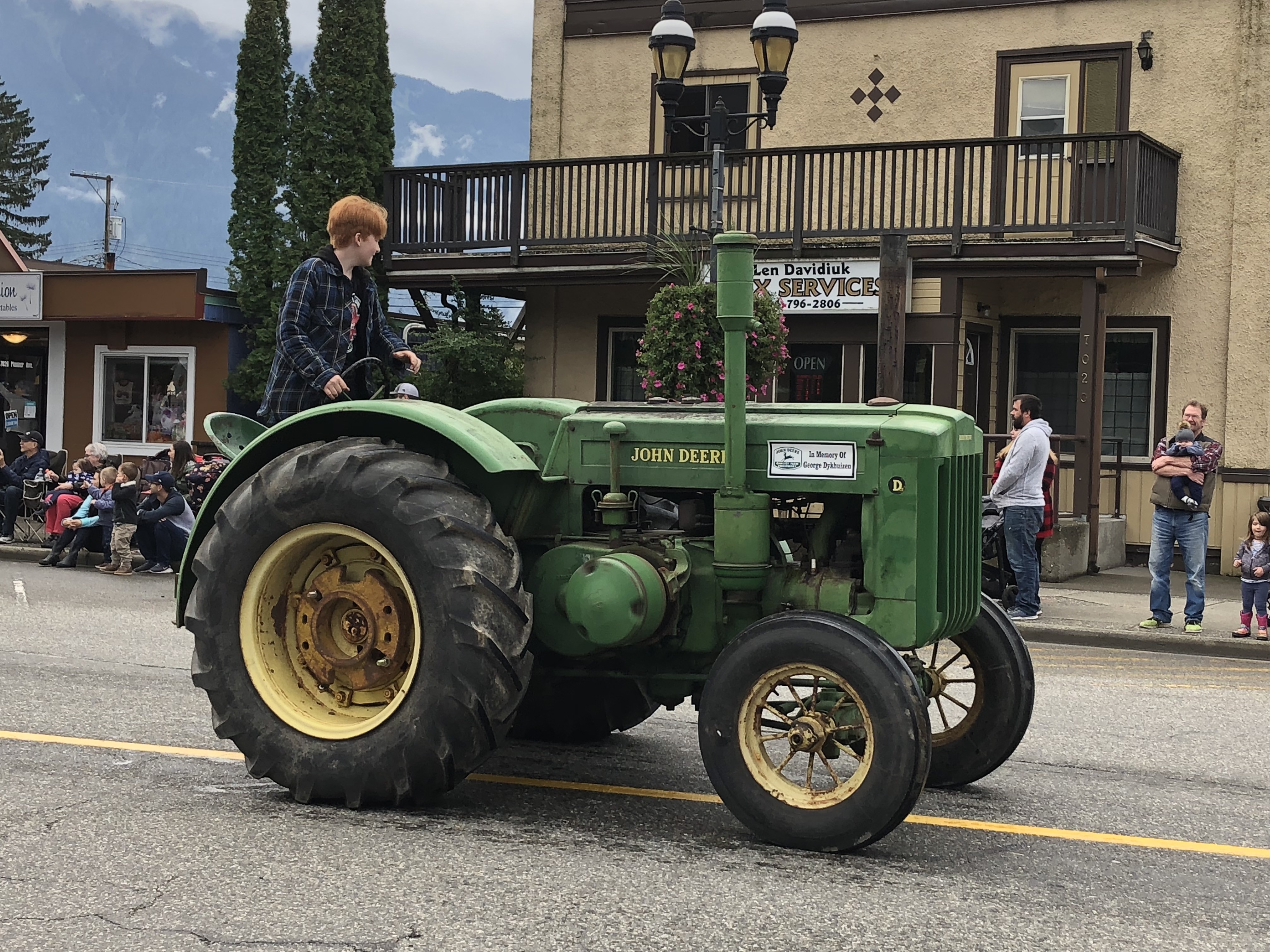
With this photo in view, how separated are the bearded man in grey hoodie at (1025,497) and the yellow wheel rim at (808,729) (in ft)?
27.2

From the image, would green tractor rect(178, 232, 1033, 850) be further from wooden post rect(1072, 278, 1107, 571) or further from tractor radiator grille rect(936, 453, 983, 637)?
wooden post rect(1072, 278, 1107, 571)

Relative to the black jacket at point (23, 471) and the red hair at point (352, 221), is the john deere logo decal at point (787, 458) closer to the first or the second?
the red hair at point (352, 221)

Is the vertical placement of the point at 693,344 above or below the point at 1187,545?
above

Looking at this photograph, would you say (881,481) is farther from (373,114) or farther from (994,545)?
(373,114)

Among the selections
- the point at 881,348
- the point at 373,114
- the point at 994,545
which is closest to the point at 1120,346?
the point at 881,348

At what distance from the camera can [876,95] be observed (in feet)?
67.5

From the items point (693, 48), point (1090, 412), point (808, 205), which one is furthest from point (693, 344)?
point (1090, 412)

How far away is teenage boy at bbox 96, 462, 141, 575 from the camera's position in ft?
53.7

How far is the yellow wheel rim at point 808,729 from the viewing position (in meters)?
4.95

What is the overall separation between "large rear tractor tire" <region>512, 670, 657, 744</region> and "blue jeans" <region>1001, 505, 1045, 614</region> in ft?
23.0

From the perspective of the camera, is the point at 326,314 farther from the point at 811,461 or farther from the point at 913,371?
the point at 913,371

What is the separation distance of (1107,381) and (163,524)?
11228 mm

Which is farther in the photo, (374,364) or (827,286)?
(827,286)

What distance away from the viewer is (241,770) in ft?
20.0
